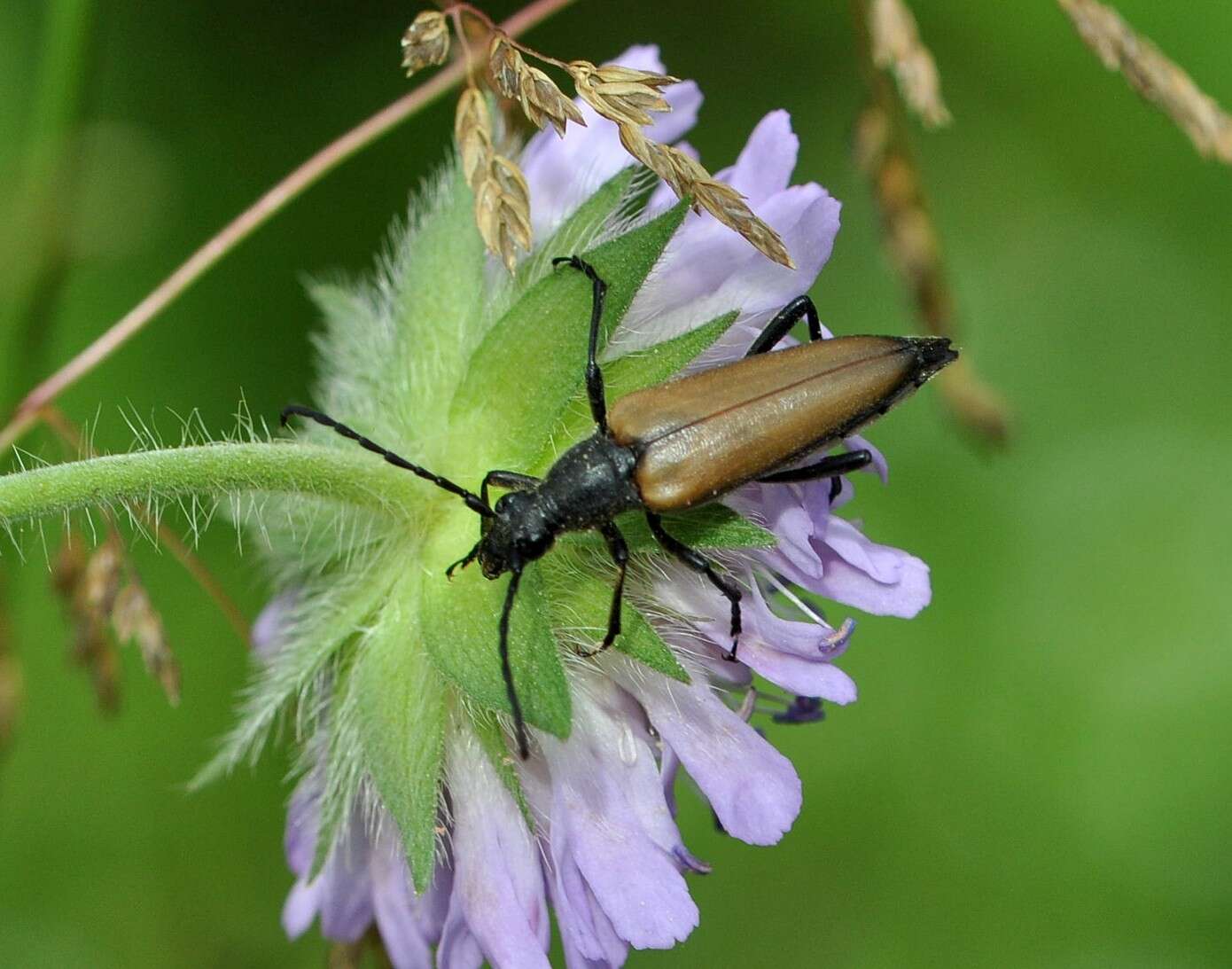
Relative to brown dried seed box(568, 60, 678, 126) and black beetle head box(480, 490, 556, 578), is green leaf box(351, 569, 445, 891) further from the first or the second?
brown dried seed box(568, 60, 678, 126)

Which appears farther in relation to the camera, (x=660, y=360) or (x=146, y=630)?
(x=146, y=630)

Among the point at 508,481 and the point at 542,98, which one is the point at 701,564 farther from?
the point at 542,98

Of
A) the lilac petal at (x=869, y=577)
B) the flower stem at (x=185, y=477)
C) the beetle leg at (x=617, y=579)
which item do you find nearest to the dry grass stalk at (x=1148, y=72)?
the lilac petal at (x=869, y=577)

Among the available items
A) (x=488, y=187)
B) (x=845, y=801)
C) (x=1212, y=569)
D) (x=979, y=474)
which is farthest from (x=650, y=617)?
(x=1212, y=569)

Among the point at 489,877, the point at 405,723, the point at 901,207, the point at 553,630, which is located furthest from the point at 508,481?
the point at 901,207

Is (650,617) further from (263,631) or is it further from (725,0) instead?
(725,0)
